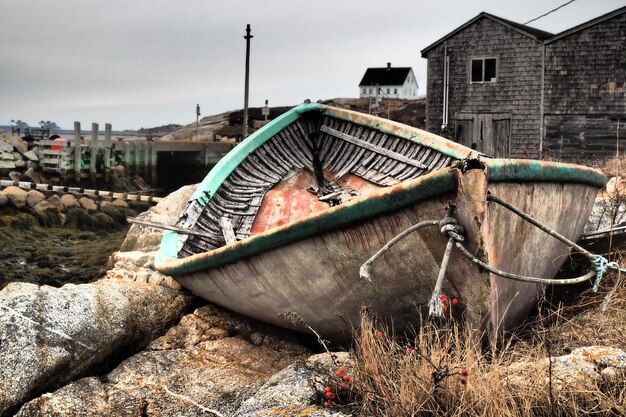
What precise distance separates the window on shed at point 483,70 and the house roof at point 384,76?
40608mm

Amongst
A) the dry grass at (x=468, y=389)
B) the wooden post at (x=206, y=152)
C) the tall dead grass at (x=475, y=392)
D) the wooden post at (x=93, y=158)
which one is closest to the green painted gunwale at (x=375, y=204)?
the dry grass at (x=468, y=389)

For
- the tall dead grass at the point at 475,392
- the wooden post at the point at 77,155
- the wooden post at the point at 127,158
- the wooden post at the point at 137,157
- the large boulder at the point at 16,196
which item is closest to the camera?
the tall dead grass at the point at 475,392

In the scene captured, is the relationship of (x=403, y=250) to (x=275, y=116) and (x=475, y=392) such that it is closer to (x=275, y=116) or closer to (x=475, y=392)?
(x=475, y=392)

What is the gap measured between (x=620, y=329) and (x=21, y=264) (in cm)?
1285

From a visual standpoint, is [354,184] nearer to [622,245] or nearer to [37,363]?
[622,245]

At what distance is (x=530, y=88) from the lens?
21.1 meters

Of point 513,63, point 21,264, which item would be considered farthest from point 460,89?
point 21,264

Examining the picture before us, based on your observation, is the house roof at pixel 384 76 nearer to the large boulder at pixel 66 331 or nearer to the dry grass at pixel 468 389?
the large boulder at pixel 66 331

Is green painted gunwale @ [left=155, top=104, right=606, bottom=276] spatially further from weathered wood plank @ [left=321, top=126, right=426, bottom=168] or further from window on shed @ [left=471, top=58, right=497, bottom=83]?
window on shed @ [left=471, top=58, right=497, bottom=83]

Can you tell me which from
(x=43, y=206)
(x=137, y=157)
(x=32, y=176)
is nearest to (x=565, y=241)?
(x=43, y=206)

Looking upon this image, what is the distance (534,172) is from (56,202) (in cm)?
1706

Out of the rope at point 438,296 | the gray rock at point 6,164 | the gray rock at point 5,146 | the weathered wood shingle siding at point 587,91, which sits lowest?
the rope at point 438,296

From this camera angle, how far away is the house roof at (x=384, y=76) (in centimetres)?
6280

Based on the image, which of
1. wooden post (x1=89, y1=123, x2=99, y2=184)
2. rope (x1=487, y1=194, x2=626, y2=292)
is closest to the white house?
wooden post (x1=89, y1=123, x2=99, y2=184)
